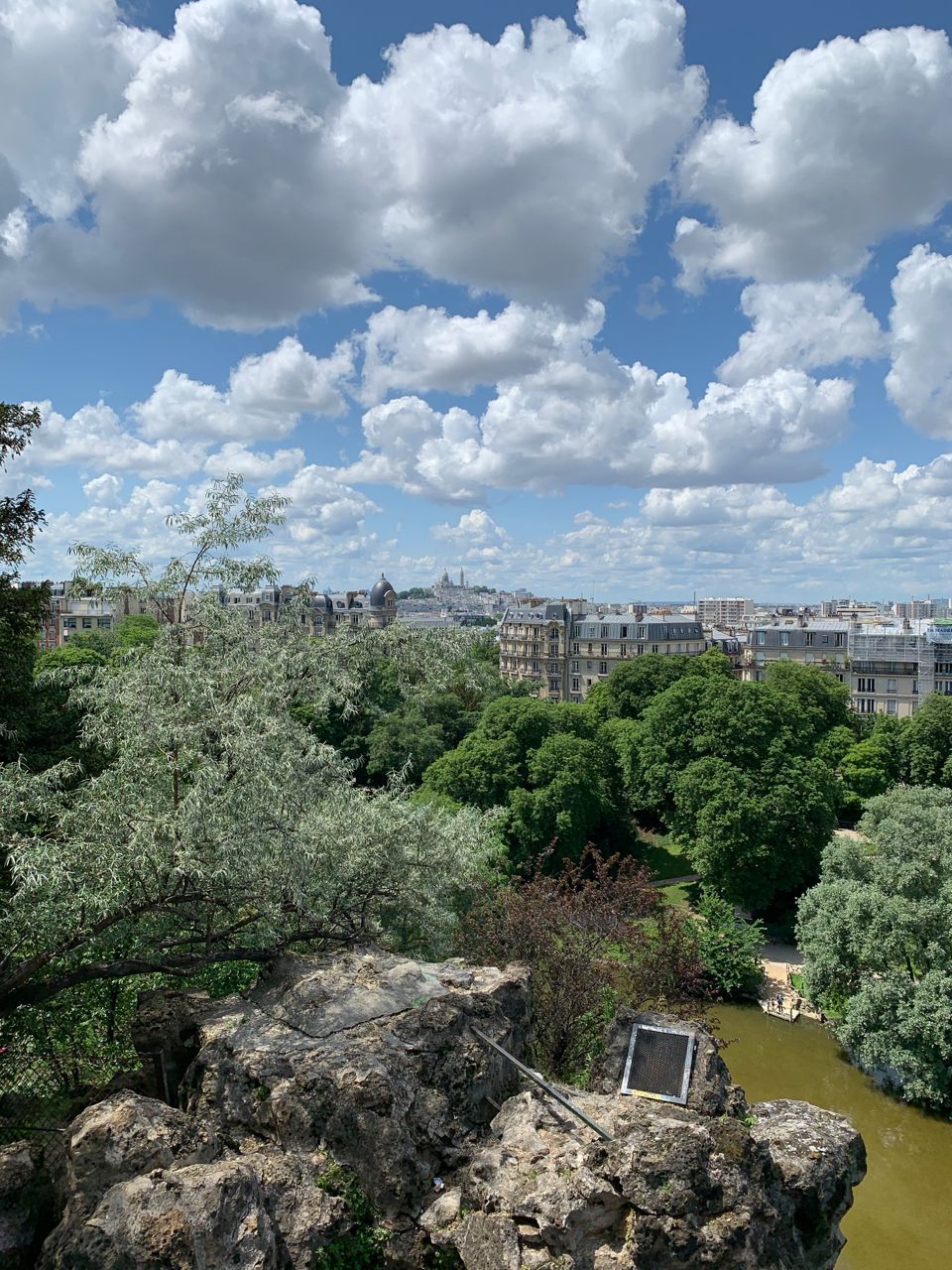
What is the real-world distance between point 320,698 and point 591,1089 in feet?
21.3

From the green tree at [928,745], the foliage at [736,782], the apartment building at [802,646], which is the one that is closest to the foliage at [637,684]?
the foliage at [736,782]

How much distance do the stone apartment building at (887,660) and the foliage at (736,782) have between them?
80.7 feet

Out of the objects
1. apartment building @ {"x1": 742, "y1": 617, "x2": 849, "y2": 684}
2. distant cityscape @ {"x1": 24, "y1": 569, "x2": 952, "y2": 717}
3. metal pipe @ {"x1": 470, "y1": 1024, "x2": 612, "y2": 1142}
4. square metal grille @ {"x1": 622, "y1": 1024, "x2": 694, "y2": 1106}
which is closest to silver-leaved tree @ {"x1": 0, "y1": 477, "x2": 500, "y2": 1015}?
metal pipe @ {"x1": 470, "y1": 1024, "x2": 612, "y2": 1142}

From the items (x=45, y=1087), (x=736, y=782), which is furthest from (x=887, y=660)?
(x=45, y=1087)

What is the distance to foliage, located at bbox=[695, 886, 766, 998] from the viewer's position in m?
24.9

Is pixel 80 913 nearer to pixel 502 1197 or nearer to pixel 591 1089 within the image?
pixel 502 1197

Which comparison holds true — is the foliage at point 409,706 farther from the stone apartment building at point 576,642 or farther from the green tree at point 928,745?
the stone apartment building at point 576,642

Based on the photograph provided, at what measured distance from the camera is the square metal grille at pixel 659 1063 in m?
9.39

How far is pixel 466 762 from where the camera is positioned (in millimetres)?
33438

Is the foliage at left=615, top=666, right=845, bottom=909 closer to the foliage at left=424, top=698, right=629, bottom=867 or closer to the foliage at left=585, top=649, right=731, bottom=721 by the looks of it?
the foliage at left=424, top=698, right=629, bottom=867

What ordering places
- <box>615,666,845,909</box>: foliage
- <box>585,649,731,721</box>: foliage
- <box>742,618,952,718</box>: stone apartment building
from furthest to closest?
<box>742,618,952,718</box>: stone apartment building → <box>585,649,731,721</box>: foliage → <box>615,666,845,909</box>: foliage

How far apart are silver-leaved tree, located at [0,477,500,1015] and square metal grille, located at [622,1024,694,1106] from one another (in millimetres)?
4016

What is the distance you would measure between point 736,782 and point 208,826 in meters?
24.4

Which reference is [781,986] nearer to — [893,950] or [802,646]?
[893,950]
